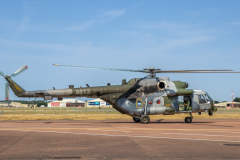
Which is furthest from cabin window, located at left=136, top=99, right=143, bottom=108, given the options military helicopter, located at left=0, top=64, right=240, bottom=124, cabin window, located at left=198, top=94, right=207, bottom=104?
cabin window, located at left=198, top=94, right=207, bottom=104

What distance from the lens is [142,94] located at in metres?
25.7

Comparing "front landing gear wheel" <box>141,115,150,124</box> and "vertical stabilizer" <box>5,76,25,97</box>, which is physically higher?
"vertical stabilizer" <box>5,76,25,97</box>

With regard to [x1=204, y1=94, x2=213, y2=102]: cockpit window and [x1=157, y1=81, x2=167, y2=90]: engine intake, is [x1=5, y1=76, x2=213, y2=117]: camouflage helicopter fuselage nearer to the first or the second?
[x1=157, y1=81, x2=167, y2=90]: engine intake

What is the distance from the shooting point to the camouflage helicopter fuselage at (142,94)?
25391 mm

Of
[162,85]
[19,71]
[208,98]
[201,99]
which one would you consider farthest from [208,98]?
[19,71]

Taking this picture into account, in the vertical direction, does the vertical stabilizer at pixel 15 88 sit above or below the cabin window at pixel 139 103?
above

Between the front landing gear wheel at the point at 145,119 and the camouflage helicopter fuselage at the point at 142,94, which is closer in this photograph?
the front landing gear wheel at the point at 145,119

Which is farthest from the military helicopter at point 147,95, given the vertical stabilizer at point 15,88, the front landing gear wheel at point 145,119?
the vertical stabilizer at point 15,88

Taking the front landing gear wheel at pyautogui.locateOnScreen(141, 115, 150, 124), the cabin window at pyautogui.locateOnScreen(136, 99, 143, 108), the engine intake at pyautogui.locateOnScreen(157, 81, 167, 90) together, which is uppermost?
the engine intake at pyautogui.locateOnScreen(157, 81, 167, 90)

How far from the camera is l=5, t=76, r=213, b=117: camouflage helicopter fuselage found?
2539 cm

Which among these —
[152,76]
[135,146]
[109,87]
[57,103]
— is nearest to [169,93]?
[152,76]

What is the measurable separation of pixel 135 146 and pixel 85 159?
11.1 ft

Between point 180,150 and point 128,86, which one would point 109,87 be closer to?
point 128,86

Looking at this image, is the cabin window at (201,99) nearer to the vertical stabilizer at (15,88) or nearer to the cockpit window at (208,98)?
the cockpit window at (208,98)
